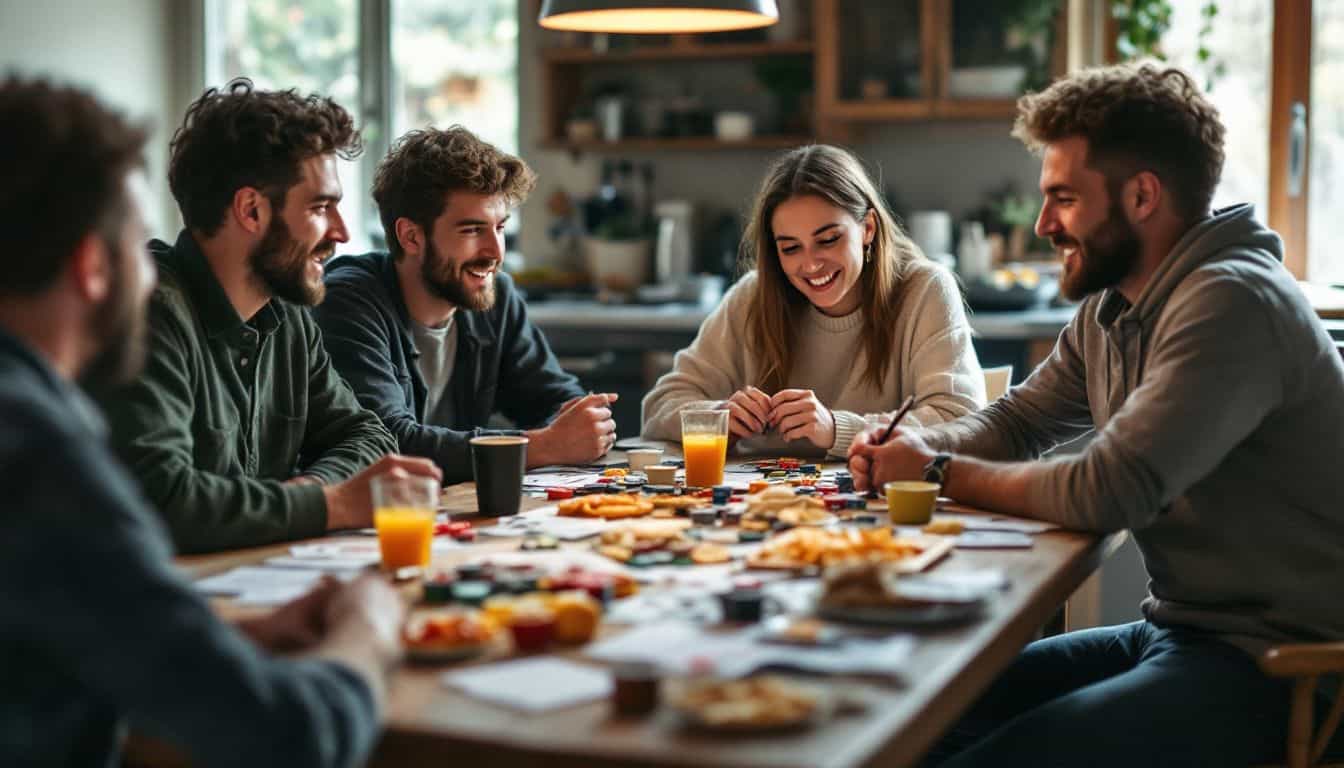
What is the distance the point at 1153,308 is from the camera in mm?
2094

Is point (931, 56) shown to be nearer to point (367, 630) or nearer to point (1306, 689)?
point (1306, 689)

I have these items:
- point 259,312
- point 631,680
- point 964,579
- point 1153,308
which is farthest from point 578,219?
point 631,680

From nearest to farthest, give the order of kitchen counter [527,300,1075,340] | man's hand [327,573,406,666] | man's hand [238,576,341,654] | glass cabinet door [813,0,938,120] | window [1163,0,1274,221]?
man's hand [327,573,406,666], man's hand [238,576,341,654], kitchen counter [527,300,1075,340], window [1163,0,1274,221], glass cabinet door [813,0,938,120]

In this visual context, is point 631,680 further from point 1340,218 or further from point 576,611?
point 1340,218

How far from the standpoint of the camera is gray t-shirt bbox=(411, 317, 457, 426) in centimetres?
306

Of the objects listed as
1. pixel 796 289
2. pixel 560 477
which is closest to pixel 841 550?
pixel 560 477

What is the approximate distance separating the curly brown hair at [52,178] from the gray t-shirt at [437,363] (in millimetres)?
1886

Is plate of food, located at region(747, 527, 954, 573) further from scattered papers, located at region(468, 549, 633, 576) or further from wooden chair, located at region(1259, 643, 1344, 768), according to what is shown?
wooden chair, located at region(1259, 643, 1344, 768)

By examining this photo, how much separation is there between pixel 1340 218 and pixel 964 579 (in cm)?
335

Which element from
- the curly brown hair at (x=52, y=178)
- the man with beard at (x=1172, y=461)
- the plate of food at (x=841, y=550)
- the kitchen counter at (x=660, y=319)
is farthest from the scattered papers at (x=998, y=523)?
the kitchen counter at (x=660, y=319)

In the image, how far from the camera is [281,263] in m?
2.27

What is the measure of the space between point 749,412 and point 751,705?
1.50m

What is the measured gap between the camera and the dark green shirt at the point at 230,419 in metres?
1.84

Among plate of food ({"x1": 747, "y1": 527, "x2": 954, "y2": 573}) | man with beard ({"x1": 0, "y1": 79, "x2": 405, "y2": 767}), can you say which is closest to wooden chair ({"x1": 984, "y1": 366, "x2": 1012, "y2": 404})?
plate of food ({"x1": 747, "y1": 527, "x2": 954, "y2": 573})
